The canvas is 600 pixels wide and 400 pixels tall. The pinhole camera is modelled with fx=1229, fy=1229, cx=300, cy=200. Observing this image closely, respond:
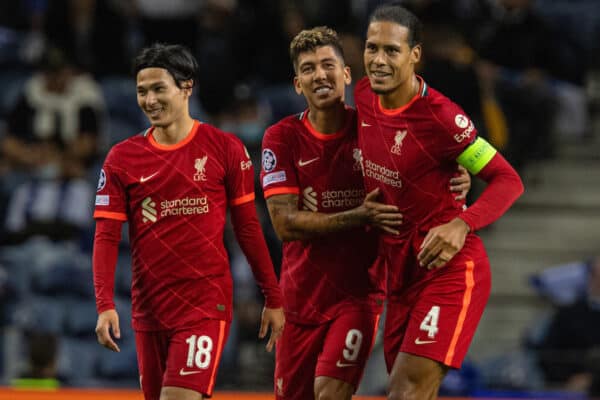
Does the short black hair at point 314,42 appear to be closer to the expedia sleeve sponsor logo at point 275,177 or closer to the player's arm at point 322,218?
the expedia sleeve sponsor logo at point 275,177

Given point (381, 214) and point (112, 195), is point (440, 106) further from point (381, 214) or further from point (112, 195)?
point (112, 195)

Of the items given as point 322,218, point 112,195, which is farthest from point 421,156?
point 112,195

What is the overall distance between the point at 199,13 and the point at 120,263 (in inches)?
116

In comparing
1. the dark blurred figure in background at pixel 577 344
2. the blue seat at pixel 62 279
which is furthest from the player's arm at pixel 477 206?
the blue seat at pixel 62 279

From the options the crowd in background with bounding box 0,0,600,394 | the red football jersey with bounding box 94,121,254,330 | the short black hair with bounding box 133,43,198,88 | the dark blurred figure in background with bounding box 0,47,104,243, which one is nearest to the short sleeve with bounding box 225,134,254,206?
the red football jersey with bounding box 94,121,254,330

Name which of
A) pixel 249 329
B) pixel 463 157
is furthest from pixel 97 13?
pixel 463 157

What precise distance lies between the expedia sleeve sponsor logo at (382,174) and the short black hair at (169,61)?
93cm

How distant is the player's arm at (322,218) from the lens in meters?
5.42

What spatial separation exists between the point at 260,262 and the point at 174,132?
2.35 feet

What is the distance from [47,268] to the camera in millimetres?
9219

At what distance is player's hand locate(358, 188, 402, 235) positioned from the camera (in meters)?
5.41

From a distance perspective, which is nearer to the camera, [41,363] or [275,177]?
[275,177]

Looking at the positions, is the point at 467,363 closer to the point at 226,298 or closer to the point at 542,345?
the point at 542,345

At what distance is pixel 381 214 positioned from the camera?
5.41 m
